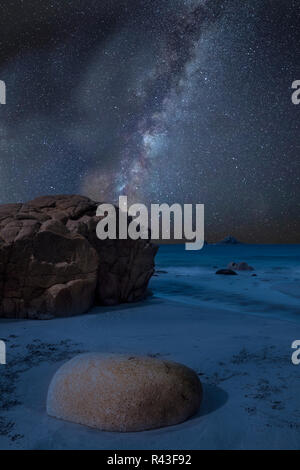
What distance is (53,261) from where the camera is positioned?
7867mm

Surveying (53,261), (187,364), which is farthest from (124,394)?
(53,261)

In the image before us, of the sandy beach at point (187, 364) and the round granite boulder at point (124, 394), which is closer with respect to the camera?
the sandy beach at point (187, 364)

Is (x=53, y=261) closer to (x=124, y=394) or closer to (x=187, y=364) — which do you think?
(x=187, y=364)

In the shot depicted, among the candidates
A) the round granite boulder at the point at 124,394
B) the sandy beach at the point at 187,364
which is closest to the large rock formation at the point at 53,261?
the sandy beach at the point at 187,364

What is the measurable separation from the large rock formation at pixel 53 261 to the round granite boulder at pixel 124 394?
14.4ft

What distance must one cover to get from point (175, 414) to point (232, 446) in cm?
57

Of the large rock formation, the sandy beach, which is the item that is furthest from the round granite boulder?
the large rock formation

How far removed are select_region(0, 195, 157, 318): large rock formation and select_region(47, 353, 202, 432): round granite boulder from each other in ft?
14.4

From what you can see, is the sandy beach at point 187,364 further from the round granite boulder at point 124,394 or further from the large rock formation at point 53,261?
the large rock formation at point 53,261

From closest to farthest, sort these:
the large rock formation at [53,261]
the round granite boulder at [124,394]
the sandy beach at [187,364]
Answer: the sandy beach at [187,364] < the round granite boulder at [124,394] < the large rock formation at [53,261]

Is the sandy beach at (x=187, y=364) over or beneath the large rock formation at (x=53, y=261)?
beneath

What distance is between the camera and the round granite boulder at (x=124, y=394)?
10.0 feet

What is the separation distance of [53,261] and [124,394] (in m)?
5.24

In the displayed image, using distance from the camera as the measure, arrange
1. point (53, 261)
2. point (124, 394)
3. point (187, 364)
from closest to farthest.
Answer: point (124, 394)
point (187, 364)
point (53, 261)
